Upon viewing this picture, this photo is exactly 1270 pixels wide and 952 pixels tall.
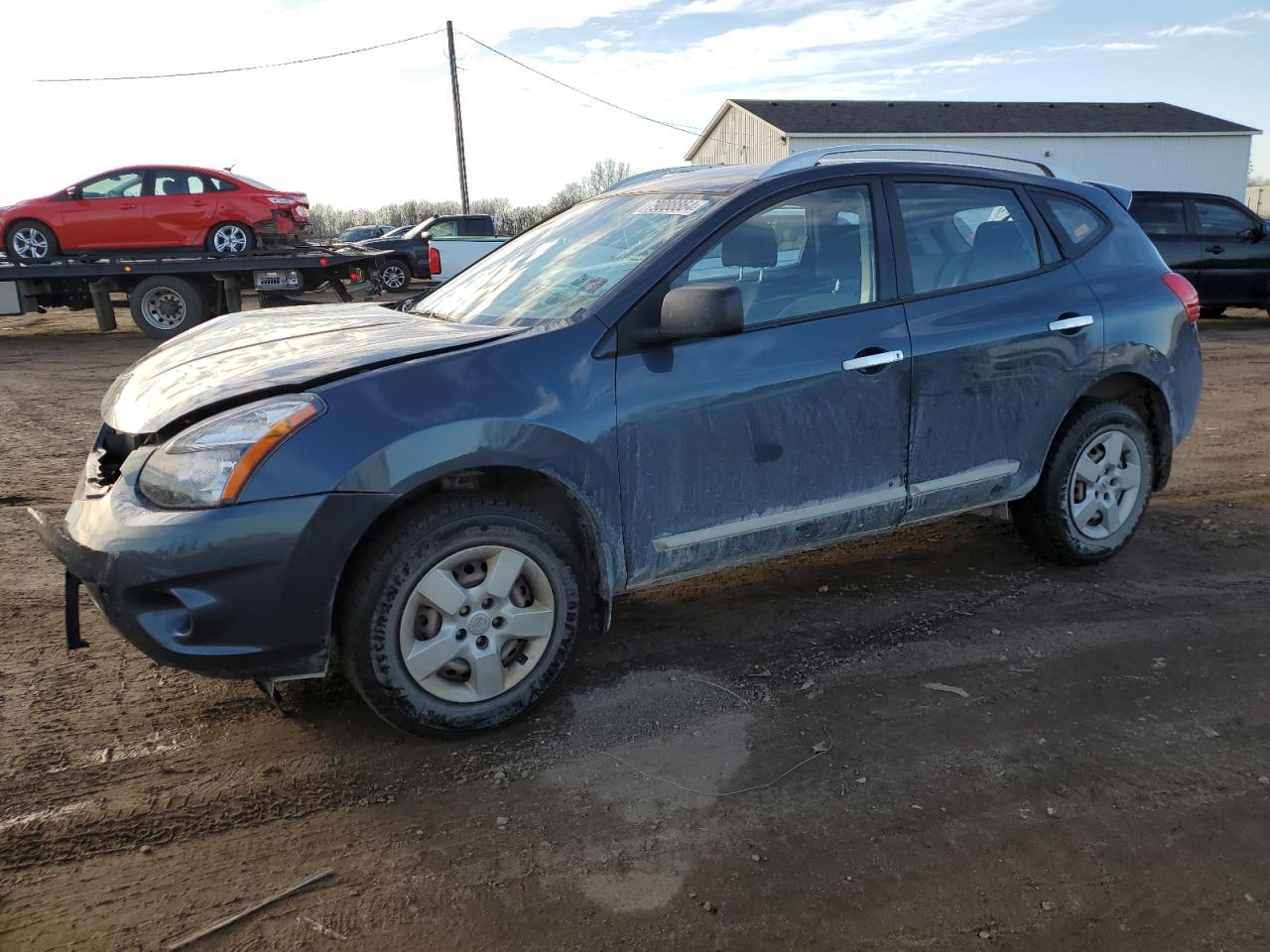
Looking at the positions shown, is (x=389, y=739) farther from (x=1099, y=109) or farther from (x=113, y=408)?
(x=1099, y=109)

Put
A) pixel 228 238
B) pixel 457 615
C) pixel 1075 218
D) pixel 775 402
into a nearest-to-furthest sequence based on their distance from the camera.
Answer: pixel 457 615
pixel 775 402
pixel 1075 218
pixel 228 238

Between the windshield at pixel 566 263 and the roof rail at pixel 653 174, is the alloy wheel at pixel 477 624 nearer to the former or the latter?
the windshield at pixel 566 263

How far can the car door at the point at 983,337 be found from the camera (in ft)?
12.5

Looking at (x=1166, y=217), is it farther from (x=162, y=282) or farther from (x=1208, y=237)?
(x=162, y=282)

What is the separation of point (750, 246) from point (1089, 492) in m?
2.08

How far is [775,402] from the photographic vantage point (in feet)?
11.3

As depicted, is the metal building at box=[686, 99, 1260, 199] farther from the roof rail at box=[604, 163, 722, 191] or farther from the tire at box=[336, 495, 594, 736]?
the tire at box=[336, 495, 594, 736]

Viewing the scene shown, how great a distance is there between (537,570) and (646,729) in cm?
64

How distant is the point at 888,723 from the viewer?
10.6 feet

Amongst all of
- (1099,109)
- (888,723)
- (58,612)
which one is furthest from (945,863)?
(1099,109)

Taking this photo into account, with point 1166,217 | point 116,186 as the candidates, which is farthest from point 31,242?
point 1166,217

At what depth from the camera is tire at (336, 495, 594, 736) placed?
9.45 feet

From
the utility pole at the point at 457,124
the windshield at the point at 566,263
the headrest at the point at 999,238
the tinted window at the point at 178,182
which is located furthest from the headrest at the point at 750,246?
the utility pole at the point at 457,124

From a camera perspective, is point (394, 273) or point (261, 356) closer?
point (261, 356)
